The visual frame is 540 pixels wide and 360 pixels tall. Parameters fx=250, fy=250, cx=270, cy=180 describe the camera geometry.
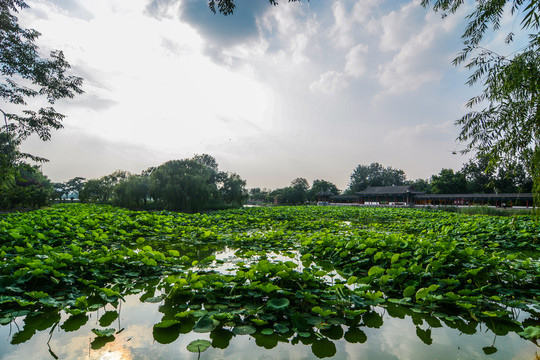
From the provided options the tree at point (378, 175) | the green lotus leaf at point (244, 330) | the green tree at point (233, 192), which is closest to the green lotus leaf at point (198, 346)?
the green lotus leaf at point (244, 330)

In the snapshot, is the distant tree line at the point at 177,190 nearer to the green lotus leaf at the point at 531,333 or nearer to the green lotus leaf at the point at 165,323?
the green lotus leaf at the point at 165,323

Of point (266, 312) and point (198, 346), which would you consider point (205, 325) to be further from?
point (266, 312)

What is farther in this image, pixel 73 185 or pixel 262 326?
pixel 73 185

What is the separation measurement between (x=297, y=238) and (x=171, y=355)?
4.52 meters

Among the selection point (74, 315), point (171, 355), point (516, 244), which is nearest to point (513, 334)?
point (171, 355)

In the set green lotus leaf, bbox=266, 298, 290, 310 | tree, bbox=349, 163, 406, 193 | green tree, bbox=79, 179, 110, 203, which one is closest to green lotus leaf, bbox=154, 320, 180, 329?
green lotus leaf, bbox=266, 298, 290, 310

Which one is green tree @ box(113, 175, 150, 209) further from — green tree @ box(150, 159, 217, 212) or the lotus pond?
the lotus pond

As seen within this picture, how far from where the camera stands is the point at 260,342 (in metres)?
1.62

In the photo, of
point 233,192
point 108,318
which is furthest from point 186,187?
point 108,318

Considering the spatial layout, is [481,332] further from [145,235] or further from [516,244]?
[145,235]

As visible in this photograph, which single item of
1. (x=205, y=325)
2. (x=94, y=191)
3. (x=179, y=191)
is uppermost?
(x=94, y=191)

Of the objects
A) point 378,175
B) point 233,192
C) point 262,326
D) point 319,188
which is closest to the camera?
point 262,326

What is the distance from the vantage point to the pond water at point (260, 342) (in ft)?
4.87

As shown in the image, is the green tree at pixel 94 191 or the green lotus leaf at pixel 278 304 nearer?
the green lotus leaf at pixel 278 304
